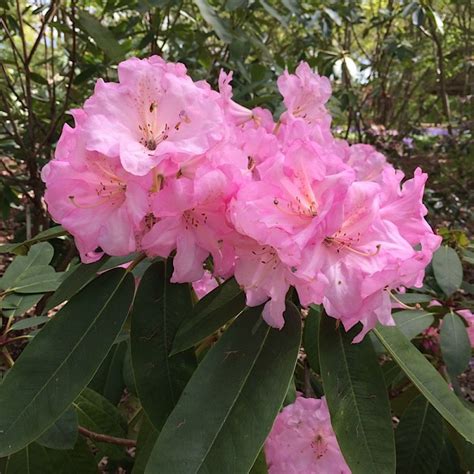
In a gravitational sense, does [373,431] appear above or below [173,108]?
below

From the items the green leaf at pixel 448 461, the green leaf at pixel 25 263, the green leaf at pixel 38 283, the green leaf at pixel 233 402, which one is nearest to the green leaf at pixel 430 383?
the green leaf at pixel 233 402

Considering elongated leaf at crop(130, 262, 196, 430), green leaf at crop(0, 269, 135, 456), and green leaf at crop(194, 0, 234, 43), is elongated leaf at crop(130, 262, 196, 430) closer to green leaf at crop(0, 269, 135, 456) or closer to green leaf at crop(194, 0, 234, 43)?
green leaf at crop(0, 269, 135, 456)

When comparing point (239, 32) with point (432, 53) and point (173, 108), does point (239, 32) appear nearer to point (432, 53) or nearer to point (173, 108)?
point (173, 108)

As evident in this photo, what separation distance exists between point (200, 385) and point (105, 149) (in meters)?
0.26

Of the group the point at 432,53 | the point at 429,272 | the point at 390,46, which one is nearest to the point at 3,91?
the point at 429,272

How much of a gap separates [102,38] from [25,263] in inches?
28.5

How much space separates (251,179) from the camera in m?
0.64

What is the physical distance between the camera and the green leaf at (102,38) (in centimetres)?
157

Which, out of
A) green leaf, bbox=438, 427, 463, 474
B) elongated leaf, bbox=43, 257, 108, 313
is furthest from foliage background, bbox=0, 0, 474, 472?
green leaf, bbox=438, 427, 463, 474

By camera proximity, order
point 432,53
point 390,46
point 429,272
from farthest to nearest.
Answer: point 432,53, point 390,46, point 429,272

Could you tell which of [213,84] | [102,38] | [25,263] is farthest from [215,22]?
[25,263]

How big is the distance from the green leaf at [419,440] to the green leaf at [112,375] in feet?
1.82

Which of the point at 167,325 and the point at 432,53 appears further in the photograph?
the point at 432,53

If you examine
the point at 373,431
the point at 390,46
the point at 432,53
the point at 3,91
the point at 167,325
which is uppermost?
the point at 3,91
